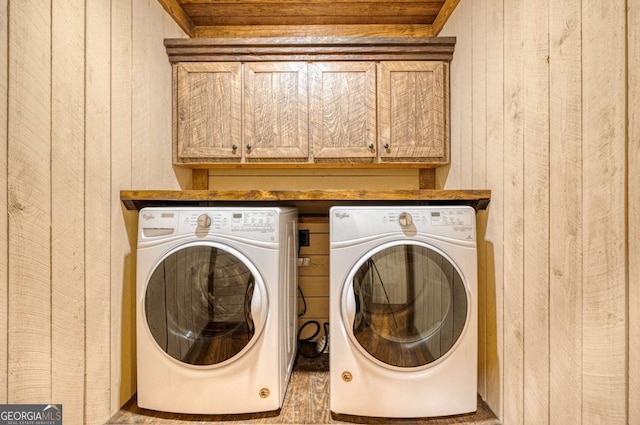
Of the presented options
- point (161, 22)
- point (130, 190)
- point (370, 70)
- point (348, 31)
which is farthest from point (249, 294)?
point (348, 31)

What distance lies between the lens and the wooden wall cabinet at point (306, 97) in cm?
198

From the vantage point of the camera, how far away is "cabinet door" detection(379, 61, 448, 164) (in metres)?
1.98

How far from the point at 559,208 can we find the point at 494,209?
403 millimetres

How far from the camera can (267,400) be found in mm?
1370

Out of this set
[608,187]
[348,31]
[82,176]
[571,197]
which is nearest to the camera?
[608,187]

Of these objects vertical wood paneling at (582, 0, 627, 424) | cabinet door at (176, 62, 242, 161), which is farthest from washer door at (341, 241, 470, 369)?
cabinet door at (176, 62, 242, 161)

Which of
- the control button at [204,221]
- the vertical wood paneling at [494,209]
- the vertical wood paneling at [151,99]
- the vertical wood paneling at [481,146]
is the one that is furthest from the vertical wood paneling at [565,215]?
the vertical wood paneling at [151,99]

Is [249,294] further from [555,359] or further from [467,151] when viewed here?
[467,151]

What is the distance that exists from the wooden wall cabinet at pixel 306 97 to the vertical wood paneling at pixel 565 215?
37.0 inches

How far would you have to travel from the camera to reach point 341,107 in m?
1.99

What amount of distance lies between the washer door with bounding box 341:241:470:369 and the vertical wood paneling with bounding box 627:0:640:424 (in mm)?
598

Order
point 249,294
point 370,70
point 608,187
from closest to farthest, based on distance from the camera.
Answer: point 608,187 → point 249,294 → point 370,70

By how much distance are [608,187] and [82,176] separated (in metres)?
1.64

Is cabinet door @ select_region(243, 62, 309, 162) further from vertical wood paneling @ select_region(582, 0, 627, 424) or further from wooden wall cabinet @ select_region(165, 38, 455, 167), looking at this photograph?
vertical wood paneling @ select_region(582, 0, 627, 424)
